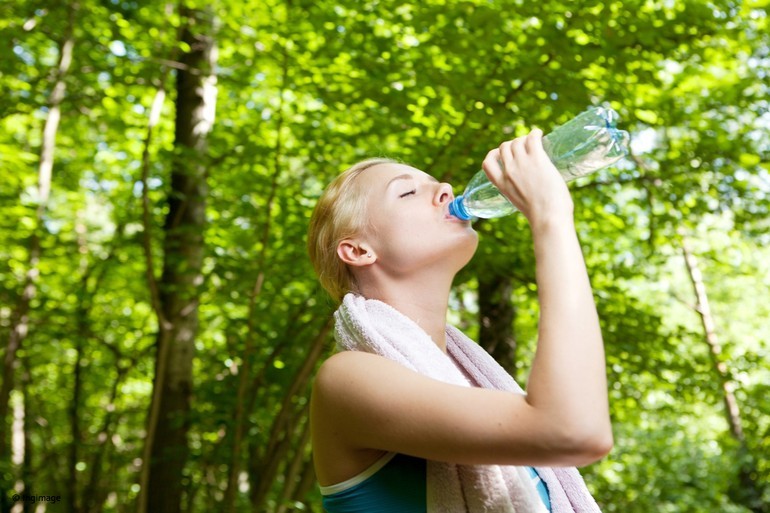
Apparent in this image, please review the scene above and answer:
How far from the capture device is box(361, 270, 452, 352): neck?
162cm

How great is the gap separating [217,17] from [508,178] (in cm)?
409

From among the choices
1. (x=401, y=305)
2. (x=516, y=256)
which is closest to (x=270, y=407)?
(x=516, y=256)

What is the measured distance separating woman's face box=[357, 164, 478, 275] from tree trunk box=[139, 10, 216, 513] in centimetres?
295

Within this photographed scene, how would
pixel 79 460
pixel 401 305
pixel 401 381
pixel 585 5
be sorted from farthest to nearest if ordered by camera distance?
pixel 79 460, pixel 585 5, pixel 401 305, pixel 401 381

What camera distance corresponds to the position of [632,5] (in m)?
3.51

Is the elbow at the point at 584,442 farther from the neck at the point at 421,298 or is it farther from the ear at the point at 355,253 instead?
the ear at the point at 355,253

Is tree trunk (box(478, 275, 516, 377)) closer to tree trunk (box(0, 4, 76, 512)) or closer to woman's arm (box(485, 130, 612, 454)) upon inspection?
tree trunk (box(0, 4, 76, 512))

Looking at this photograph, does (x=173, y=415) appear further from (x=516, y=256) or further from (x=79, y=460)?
(x=79, y=460)

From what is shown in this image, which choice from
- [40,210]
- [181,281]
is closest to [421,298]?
[181,281]

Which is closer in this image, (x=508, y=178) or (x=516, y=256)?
(x=508, y=178)

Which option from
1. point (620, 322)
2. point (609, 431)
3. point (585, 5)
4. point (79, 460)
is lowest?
point (79, 460)

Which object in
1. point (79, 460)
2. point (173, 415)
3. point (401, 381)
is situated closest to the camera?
point (401, 381)

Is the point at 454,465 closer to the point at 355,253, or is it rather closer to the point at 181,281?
the point at 355,253

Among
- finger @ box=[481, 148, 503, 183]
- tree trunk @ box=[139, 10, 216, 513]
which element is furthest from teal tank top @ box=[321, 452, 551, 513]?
tree trunk @ box=[139, 10, 216, 513]
